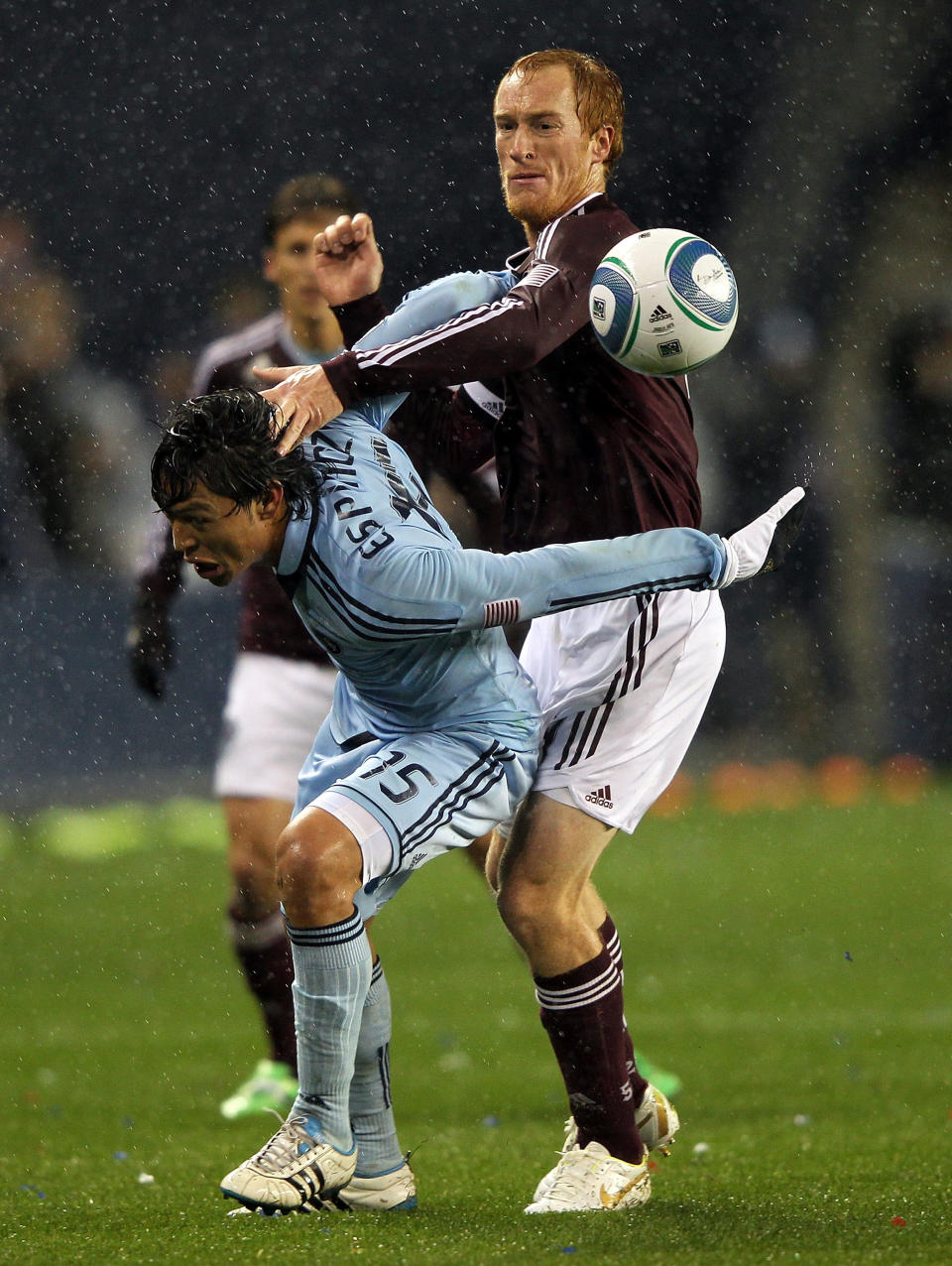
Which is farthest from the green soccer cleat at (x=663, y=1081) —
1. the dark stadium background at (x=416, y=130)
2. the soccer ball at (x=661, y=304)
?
the dark stadium background at (x=416, y=130)

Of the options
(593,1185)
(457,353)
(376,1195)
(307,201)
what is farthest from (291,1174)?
(307,201)

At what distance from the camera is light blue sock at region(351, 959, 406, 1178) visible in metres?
4.02

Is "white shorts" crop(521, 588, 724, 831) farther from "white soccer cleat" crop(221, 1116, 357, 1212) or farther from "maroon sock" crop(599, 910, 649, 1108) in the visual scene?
"white soccer cleat" crop(221, 1116, 357, 1212)

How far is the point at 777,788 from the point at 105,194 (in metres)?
6.67

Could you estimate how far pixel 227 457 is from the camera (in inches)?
144

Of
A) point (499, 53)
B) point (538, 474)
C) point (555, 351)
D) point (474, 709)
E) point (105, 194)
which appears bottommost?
point (474, 709)

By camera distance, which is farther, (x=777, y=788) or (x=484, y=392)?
(x=777, y=788)

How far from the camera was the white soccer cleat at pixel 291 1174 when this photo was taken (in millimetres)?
3502

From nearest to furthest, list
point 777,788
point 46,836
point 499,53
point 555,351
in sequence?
point 555,351, point 46,836, point 777,788, point 499,53

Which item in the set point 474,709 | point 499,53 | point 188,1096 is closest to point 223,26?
point 499,53

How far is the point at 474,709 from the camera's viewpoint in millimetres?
3891

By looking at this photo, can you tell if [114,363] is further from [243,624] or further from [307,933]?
[307,933]

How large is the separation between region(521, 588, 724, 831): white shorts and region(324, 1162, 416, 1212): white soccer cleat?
901 millimetres

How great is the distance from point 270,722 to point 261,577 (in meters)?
0.47
